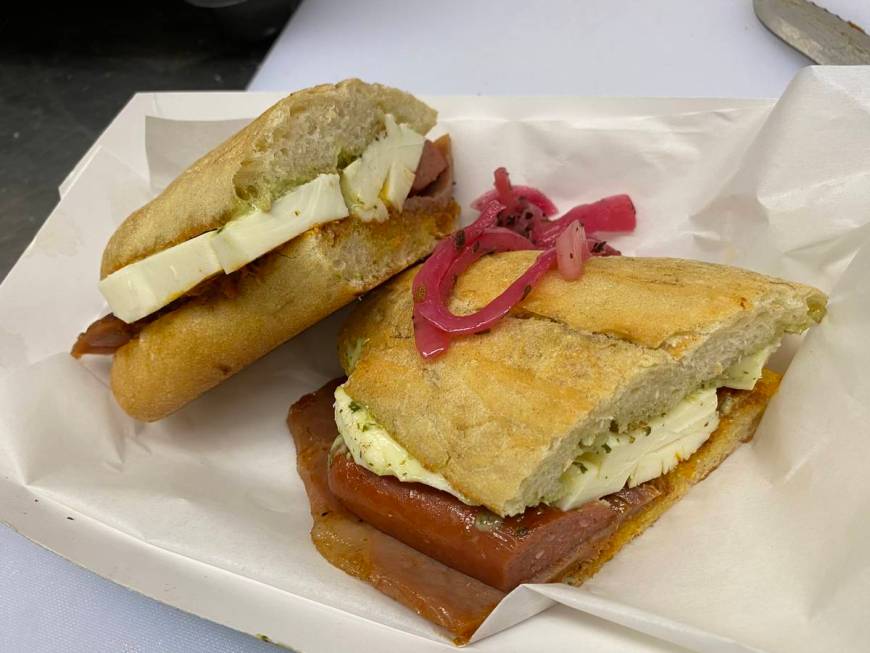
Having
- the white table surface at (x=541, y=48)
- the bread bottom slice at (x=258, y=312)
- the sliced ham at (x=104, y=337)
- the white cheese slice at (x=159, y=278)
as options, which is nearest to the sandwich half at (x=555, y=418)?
the bread bottom slice at (x=258, y=312)

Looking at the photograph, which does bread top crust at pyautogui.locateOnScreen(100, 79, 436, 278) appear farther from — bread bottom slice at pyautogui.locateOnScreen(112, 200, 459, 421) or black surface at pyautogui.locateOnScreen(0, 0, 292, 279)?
black surface at pyautogui.locateOnScreen(0, 0, 292, 279)

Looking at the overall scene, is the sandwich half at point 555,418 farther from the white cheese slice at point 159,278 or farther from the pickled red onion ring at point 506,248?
the white cheese slice at point 159,278

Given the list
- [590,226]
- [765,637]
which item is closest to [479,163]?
[590,226]

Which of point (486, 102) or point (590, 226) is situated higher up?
point (486, 102)

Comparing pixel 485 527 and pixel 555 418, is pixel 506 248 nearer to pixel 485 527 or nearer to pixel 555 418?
pixel 555 418

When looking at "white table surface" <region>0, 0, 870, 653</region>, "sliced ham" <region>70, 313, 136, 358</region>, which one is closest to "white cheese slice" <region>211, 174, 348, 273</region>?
"sliced ham" <region>70, 313, 136, 358</region>

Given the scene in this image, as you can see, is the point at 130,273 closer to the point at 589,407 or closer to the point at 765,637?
the point at 589,407

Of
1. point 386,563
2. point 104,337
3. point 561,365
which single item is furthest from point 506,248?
point 104,337
